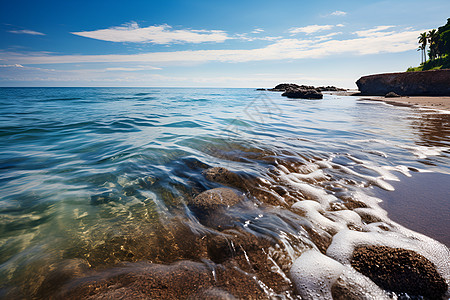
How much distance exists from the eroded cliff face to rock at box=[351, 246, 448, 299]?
114ft

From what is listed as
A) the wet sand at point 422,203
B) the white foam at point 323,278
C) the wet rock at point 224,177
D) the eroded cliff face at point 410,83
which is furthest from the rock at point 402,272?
the eroded cliff face at point 410,83

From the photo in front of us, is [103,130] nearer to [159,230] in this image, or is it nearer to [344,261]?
[159,230]

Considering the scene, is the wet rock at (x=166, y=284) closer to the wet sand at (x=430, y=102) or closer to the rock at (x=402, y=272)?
the rock at (x=402, y=272)

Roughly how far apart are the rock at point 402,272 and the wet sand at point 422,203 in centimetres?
74

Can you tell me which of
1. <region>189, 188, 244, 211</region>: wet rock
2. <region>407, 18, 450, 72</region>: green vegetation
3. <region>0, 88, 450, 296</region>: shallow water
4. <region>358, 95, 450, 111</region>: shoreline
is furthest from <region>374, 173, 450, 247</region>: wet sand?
<region>407, 18, 450, 72</region>: green vegetation

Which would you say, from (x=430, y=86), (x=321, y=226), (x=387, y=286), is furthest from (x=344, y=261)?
(x=430, y=86)

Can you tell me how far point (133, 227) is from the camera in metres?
2.66

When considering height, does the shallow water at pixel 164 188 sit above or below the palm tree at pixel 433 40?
below

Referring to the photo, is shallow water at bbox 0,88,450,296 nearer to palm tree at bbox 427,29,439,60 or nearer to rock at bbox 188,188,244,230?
rock at bbox 188,188,244,230

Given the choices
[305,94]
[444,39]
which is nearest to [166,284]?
[305,94]

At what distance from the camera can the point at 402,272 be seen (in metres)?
1.75

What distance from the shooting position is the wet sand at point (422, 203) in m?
2.41

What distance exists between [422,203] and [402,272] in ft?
5.89

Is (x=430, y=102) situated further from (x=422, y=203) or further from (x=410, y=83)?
(x=422, y=203)
